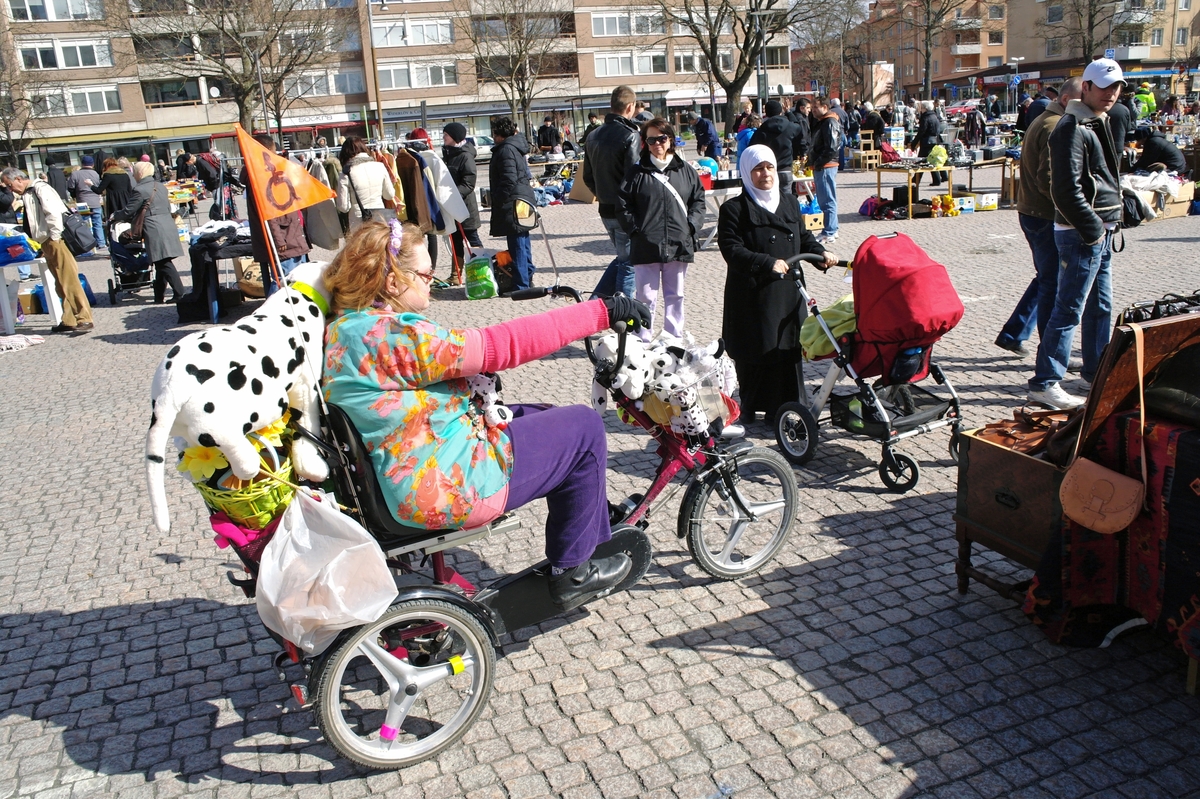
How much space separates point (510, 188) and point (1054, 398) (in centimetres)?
642

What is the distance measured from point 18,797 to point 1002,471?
3676mm

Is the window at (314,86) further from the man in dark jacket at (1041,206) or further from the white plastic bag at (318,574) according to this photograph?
the white plastic bag at (318,574)

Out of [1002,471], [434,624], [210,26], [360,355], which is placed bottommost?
[434,624]

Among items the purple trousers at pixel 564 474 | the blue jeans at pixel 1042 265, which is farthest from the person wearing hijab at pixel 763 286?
the purple trousers at pixel 564 474

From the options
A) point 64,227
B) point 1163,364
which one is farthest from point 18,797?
point 64,227

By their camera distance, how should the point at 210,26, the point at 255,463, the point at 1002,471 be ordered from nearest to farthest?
1. the point at 255,463
2. the point at 1002,471
3. the point at 210,26

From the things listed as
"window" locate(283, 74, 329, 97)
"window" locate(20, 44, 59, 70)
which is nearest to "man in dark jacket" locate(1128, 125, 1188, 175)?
"window" locate(283, 74, 329, 97)

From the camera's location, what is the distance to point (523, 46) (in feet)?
189

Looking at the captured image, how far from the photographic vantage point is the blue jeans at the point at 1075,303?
5.69 metres

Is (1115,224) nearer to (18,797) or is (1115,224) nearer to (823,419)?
(823,419)

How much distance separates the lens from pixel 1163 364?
9.91 feet

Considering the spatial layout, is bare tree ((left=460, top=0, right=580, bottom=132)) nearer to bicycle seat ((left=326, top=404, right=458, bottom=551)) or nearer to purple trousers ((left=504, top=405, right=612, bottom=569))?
purple trousers ((left=504, top=405, right=612, bottom=569))

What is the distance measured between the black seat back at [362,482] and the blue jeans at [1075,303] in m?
4.55

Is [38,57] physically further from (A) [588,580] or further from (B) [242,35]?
(A) [588,580]
